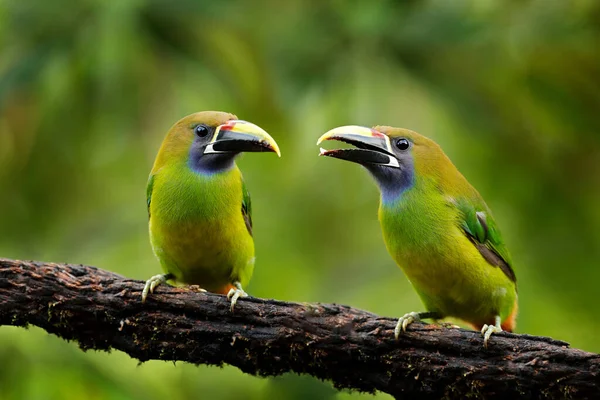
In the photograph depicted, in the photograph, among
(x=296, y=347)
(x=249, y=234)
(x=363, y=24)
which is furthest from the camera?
(x=363, y=24)

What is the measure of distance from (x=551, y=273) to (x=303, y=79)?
7.30 ft

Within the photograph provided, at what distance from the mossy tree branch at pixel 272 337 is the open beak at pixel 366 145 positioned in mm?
778

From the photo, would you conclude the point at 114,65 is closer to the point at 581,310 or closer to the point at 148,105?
the point at 148,105

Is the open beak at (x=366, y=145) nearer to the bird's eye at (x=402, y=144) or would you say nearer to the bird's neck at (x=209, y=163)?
the bird's eye at (x=402, y=144)

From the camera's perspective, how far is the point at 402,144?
14.8 feet

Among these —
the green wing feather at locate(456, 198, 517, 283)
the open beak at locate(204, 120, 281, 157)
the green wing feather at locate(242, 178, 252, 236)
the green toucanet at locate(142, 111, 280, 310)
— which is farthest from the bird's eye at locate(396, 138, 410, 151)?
the green wing feather at locate(242, 178, 252, 236)

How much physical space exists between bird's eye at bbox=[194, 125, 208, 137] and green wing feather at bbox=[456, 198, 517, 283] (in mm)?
1298

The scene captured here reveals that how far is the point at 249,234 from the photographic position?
4.91 m

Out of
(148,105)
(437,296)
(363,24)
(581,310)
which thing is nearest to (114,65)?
(148,105)

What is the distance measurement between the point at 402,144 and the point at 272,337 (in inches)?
48.4

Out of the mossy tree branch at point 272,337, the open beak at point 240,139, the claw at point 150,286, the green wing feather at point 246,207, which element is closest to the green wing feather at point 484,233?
the mossy tree branch at point 272,337

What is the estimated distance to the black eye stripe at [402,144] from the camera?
449 cm

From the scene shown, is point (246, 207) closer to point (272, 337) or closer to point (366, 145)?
point (366, 145)

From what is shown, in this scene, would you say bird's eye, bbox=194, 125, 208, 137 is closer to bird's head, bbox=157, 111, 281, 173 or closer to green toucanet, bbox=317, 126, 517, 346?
bird's head, bbox=157, 111, 281, 173
